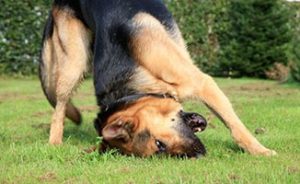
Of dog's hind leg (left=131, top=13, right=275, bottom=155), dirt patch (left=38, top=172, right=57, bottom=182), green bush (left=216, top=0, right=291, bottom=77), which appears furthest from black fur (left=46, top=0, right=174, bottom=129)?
green bush (left=216, top=0, right=291, bottom=77)

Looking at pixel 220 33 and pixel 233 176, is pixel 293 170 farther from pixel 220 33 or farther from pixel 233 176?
pixel 220 33

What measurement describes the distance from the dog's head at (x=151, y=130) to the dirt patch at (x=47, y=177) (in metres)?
0.54

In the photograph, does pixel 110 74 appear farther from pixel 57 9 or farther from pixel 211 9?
pixel 211 9

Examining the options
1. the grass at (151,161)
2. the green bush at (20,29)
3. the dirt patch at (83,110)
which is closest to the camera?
the grass at (151,161)

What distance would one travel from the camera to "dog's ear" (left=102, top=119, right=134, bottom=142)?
14.6 ft

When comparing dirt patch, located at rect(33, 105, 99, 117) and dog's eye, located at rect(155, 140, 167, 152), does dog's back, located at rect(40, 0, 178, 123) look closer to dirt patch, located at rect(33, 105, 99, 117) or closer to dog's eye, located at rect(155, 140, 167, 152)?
dog's eye, located at rect(155, 140, 167, 152)

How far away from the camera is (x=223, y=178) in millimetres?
3803

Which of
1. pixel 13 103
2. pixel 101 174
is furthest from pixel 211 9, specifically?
pixel 101 174

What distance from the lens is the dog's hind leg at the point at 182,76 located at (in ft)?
16.2

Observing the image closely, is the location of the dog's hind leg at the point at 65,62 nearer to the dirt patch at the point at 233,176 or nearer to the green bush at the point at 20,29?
the dirt patch at the point at 233,176

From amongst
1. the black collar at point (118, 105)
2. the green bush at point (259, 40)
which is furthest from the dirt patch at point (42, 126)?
the green bush at point (259, 40)

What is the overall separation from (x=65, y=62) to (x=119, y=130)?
248cm

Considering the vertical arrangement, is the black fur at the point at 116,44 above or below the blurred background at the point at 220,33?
above

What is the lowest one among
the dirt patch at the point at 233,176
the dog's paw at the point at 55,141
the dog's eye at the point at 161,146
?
the dog's paw at the point at 55,141
